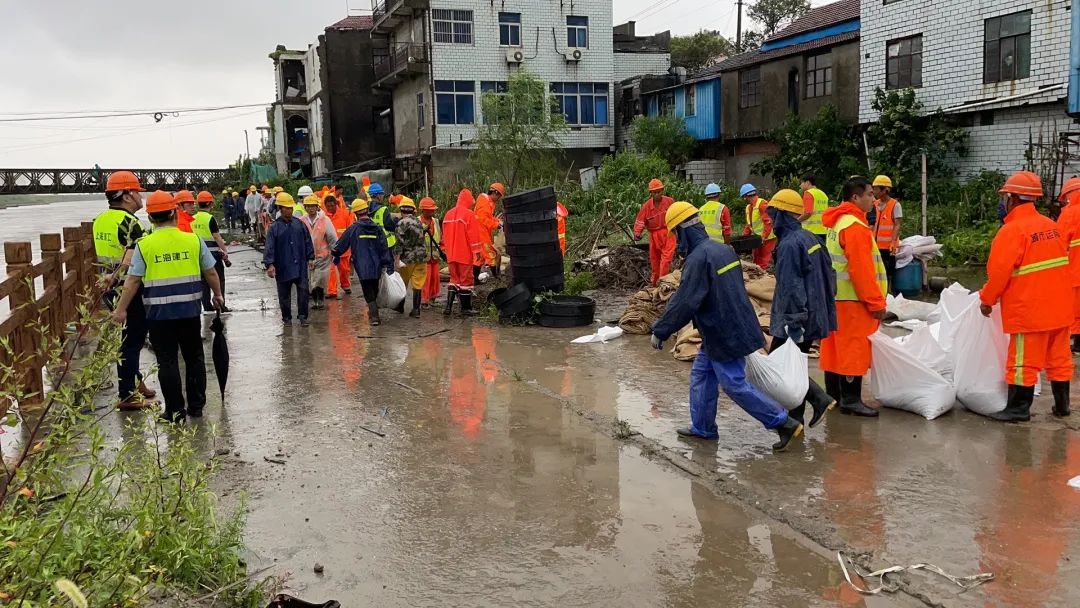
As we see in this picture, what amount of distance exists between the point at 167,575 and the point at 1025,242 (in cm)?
551

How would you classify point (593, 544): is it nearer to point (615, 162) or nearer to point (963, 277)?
point (963, 277)

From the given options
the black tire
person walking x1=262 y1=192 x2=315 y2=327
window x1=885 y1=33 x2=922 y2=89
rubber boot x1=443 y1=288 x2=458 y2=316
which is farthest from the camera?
window x1=885 y1=33 x2=922 y2=89

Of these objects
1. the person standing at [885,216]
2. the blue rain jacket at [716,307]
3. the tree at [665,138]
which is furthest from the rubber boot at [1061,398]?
the tree at [665,138]

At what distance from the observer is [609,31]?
1399 inches

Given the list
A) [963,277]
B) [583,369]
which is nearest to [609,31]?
[963,277]

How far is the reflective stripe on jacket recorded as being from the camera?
605 cm

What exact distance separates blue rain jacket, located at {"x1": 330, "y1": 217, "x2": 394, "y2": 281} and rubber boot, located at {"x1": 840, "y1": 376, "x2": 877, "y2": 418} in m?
6.41

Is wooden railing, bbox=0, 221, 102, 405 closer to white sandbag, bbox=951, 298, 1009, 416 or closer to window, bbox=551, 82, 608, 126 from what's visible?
white sandbag, bbox=951, 298, 1009, 416

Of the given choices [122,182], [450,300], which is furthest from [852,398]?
[450,300]

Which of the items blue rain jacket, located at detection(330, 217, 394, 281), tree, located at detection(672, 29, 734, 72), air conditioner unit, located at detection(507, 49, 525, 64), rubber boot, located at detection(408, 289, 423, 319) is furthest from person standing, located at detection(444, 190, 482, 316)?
tree, located at detection(672, 29, 734, 72)

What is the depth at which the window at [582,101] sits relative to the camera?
116ft

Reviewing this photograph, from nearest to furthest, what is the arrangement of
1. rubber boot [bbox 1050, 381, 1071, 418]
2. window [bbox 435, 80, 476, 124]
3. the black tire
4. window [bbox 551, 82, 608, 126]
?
1. rubber boot [bbox 1050, 381, 1071, 418]
2. the black tire
3. window [bbox 435, 80, 476, 124]
4. window [bbox 551, 82, 608, 126]

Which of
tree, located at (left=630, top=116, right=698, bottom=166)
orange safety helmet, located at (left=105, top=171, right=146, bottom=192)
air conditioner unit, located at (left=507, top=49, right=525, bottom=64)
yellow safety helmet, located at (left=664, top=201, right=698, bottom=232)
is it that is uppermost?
air conditioner unit, located at (left=507, top=49, right=525, bottom=64)

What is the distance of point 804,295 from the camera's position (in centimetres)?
578
